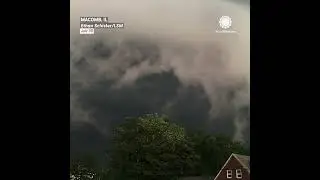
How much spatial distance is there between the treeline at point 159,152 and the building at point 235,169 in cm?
2

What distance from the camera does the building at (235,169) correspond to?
147cm

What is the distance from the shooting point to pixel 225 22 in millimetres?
1486

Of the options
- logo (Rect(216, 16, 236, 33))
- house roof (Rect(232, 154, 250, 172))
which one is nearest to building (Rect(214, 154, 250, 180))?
house roof (Rect(232, 154, 250, 172))

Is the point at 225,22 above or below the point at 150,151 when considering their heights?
above

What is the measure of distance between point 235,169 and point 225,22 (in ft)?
1.55

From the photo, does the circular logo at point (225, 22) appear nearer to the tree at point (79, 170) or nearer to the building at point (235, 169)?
the building at point (235, 169)

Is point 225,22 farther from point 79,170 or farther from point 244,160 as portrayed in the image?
point 79,170

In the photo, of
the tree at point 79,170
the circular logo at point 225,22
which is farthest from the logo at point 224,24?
the tree at point 79,170

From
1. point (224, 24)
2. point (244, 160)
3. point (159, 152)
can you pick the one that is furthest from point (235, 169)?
point (224, 24)
